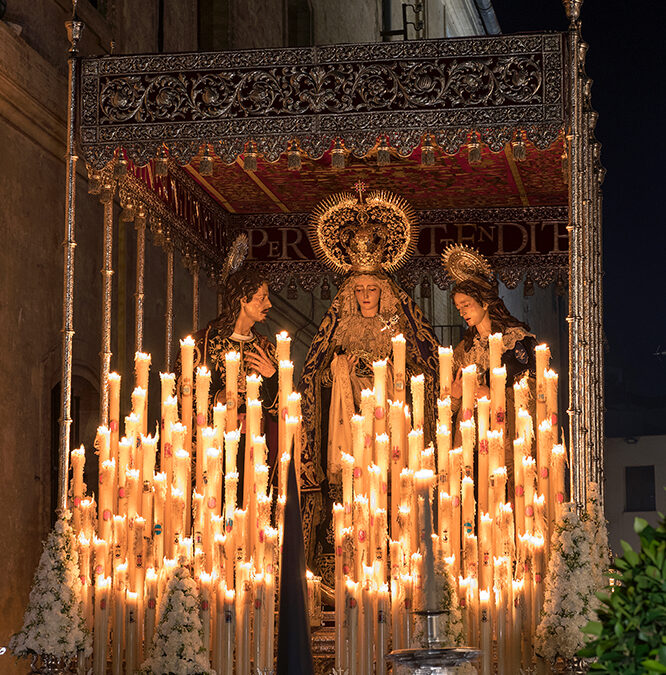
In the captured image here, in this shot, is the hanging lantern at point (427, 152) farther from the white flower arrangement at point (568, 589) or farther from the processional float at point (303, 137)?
the white flower arrangement at point (568, 589)

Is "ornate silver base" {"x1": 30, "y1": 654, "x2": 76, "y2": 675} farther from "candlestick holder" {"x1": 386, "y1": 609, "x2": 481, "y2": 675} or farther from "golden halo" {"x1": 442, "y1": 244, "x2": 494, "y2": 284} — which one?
"golden halo" {"x1": 442, "y1": 244, "x2": 494, "y2": 284}

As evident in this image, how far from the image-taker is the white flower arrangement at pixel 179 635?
18.1ft

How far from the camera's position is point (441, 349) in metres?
6.30

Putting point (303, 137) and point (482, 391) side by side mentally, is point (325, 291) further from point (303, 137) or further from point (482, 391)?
point (303, 137)

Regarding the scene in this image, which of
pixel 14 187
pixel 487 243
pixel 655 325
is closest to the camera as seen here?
pixel 14 187

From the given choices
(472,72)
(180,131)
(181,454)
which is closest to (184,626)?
(181,454)

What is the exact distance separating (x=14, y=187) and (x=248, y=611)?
108 inches

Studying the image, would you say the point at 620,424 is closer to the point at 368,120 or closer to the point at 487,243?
the point at 487,243

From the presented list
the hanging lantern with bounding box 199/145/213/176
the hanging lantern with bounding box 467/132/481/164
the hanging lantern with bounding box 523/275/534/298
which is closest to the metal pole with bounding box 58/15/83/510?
the hanging lantern with bounding box 199/145/213/176

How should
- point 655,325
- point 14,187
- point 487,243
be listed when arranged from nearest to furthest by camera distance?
point 14,187
point 487,243
point 655,325

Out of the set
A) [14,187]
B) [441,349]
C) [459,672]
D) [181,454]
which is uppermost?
[14,187]

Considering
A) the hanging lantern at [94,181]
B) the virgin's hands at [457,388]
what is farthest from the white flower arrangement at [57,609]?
the virgin's hands at [457,388]

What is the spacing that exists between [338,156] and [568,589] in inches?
88.4

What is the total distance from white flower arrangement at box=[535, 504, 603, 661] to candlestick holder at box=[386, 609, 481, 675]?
7.75 ft
